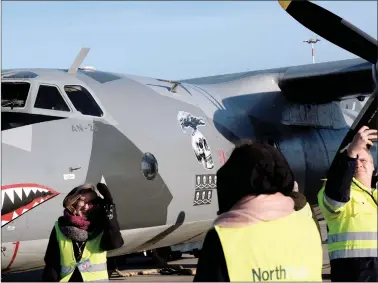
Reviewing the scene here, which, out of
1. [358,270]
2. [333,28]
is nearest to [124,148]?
[358,270]

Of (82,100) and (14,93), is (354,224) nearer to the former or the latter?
(82,100)

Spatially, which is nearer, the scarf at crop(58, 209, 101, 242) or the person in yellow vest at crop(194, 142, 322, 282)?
the person in yellow vest at crop(194, 142, 322, 282)

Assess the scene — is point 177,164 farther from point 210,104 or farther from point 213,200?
point 210,104

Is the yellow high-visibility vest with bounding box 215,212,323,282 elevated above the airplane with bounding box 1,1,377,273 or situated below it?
below

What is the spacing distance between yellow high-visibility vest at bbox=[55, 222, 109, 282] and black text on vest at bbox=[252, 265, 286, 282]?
283 cm

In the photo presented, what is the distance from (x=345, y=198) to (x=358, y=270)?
67 centimetres

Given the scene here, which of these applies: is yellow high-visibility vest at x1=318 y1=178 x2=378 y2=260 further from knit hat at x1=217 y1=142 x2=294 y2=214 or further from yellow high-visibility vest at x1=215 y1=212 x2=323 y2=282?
knit hat at x1=217 y1=142 x2=294 y2=214

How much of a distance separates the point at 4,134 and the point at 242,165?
434 cm

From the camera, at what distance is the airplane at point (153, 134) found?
6395mm

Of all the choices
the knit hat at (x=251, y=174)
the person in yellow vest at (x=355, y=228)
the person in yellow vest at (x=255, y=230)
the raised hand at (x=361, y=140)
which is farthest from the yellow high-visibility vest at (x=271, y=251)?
the person in yellow vest at (x=355, y=228)

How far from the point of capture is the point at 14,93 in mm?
7441

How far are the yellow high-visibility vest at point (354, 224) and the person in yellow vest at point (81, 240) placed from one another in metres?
1.75

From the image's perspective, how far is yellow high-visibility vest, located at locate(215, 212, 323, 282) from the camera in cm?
253

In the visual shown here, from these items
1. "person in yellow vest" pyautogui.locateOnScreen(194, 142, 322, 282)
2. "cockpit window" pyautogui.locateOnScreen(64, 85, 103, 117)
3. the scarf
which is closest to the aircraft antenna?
"cockpit window" pyautogui.locateOnScreen(64, 85, 103, 117)
